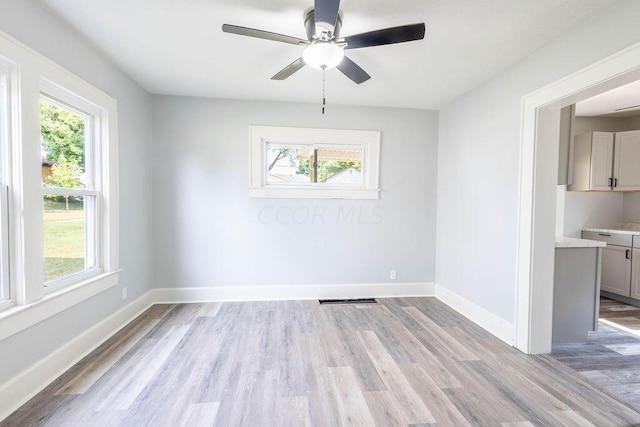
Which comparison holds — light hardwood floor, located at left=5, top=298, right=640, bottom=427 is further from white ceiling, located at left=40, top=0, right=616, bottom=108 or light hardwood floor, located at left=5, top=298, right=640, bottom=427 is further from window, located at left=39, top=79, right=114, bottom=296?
white ceiling, located at left=40, top=0, right=616, bottom=108

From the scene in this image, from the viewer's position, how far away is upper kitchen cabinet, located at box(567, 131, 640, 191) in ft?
11.7

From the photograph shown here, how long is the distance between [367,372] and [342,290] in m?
1.55

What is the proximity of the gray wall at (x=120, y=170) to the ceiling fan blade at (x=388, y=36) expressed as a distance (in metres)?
1.98

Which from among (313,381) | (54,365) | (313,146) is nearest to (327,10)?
(313,146)

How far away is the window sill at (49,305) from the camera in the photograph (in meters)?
1.54

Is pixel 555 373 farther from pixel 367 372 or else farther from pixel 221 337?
pixel 221 337

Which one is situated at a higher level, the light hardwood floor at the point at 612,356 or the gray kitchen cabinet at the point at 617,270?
the gray kitchen cabinet at the point at 617,270

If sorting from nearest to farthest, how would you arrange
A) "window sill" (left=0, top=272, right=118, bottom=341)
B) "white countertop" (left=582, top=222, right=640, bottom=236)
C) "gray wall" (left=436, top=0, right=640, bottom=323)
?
1. "window sill" (left=0, top=272, right=118, bottom=341)
2. "gray wall" (left=436, top=0, right=640, bottom=323)
3. "white countertop" (left=582, top=222, right=640, bottom=236)

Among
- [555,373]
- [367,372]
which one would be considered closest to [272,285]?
[367,372]

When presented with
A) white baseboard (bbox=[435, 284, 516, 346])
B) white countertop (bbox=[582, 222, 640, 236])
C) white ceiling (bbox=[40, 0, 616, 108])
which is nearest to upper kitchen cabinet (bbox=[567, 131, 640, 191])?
white countertop (bbox=[582, 222, 640, 236])

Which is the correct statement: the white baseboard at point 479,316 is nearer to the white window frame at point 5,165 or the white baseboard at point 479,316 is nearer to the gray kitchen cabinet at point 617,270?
the gray kitchen cabinet at point 617,270

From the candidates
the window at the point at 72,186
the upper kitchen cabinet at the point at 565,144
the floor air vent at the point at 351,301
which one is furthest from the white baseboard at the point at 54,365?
the upper kitchen cabinet at the point at 565,144

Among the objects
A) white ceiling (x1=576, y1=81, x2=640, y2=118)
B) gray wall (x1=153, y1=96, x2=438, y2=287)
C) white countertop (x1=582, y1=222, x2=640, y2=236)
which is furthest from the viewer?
white countertop (x1=582, y1=222, x2=640, y2=236)

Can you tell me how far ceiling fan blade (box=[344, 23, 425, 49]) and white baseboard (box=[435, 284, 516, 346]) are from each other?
97.9 inches
